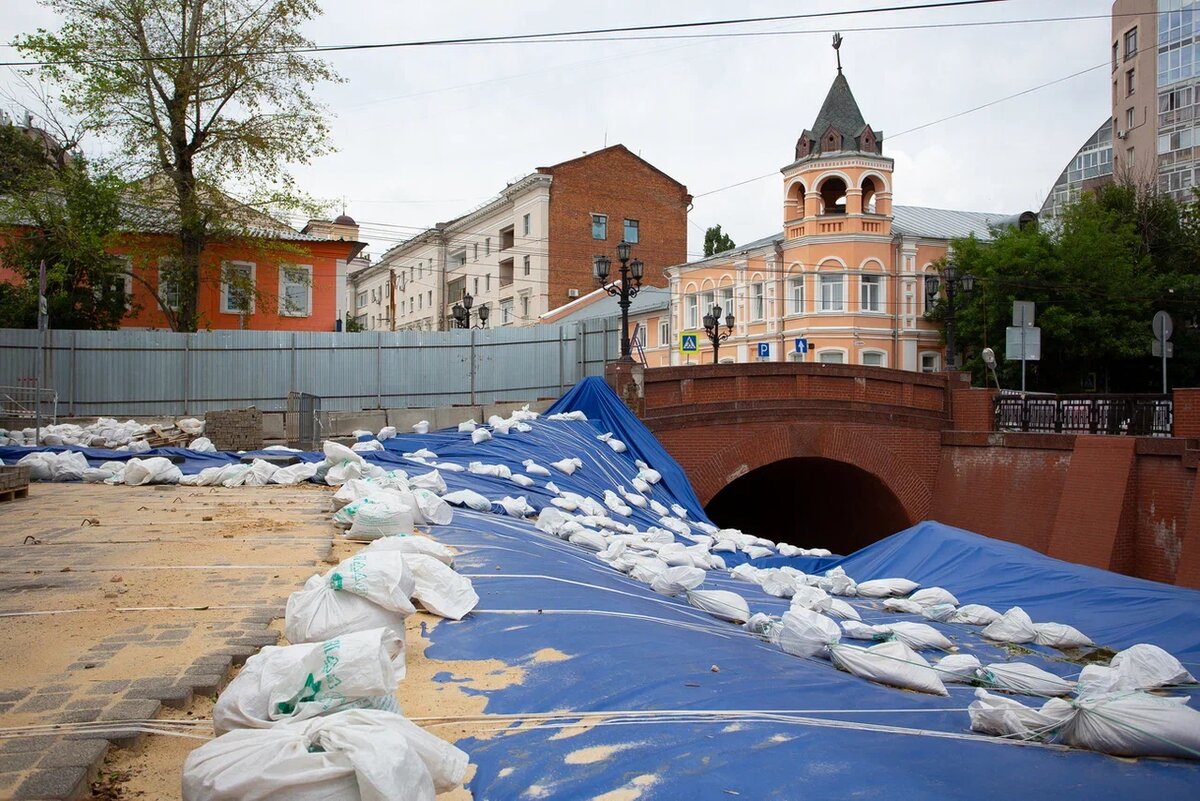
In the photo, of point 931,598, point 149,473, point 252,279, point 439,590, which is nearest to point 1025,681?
point 931,598

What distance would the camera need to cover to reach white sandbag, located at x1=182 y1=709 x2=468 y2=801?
269cm

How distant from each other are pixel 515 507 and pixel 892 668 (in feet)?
18.9

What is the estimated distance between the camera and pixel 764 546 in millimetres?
14250

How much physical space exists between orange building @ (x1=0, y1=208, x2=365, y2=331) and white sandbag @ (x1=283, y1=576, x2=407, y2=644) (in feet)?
66.6

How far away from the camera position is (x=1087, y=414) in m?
19.4

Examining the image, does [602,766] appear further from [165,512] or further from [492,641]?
[165,512]

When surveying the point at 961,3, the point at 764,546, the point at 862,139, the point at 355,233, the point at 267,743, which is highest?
the point at 862,139

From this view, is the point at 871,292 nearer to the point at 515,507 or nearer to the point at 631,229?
the point at 631,229

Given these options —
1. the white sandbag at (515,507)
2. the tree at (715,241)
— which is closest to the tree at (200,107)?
the white sandbag at (515,507)

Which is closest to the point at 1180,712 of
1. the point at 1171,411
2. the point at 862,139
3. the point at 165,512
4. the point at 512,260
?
the point at 165,512

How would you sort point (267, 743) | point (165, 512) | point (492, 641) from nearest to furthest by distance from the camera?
1. point (267, 743)
2. point (492, 641)
3. point (165, 512)

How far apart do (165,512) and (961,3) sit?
387 inches

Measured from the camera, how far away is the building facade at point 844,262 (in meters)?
38.2

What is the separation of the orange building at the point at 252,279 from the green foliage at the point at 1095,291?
22448 mm
